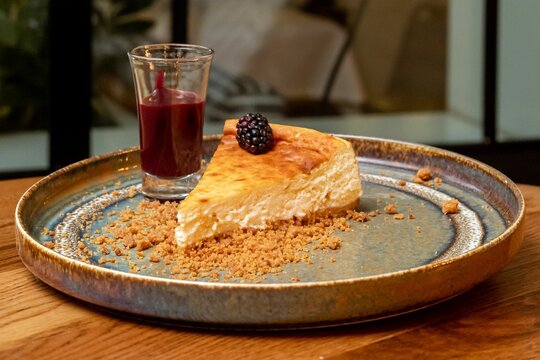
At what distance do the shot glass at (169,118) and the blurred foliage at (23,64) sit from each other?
1.61 metres

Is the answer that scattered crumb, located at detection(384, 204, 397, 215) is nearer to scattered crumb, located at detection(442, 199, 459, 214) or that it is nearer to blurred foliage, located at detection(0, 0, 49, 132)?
scattered crumb, located at detection(442, 199, 459, 214)

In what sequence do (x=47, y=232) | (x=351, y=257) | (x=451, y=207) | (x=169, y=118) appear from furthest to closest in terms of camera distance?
(x=169, y=118) < (x=451, y=207) < (x=47, y=232) < (x=351, y=257)

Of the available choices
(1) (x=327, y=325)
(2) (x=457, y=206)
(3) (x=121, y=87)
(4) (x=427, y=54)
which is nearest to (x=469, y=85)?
(4) (x=427, y=54)

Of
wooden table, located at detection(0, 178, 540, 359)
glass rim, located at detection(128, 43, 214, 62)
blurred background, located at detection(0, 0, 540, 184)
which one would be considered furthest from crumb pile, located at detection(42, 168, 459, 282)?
blurred background, located at detection(0, 0, 540, 184)

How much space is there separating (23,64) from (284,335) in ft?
7.88

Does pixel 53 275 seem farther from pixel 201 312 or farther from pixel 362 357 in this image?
pixel 362 357

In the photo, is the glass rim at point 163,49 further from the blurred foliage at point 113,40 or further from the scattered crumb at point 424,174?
the blurred foliage at point 113,40

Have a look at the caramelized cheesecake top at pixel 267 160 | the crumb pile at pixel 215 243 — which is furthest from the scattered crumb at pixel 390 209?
the caramelized cheesecake top at pixel 267 160

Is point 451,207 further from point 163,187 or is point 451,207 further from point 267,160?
point 163,187

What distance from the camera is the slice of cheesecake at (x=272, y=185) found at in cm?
155

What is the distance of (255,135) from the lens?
5.60 feet

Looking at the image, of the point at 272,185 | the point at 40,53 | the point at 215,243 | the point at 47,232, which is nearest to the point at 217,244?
the point at 215,243

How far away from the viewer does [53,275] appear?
128 centimetres

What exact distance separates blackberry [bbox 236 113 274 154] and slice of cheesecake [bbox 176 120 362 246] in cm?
1
